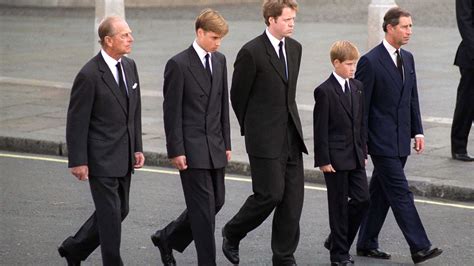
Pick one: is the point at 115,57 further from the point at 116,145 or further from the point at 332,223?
the point at 332,223

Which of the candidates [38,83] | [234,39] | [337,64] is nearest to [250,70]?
[337,64]

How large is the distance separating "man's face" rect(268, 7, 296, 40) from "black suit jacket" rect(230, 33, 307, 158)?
0.09 meters

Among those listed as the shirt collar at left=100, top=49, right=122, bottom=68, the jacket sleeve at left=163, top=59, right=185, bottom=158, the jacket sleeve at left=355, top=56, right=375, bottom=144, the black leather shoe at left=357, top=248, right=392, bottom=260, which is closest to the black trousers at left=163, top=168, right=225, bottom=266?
the jacket sleeve at left=163, top=59, right=185, bottom=158

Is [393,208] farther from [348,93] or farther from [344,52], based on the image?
[344,52]

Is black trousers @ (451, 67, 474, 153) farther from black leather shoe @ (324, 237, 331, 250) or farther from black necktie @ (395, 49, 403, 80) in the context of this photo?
black leather shoe @ (324, 237, 331, 250)

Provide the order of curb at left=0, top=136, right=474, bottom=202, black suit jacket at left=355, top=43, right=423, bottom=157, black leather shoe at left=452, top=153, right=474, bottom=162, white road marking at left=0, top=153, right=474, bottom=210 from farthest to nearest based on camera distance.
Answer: black leather shoe at left=452, top=153, right=474, bottom=162 < curb at left=0, top=136, right=474, bottom=202 < white road marking at left=0, top=153, right=474, bottom=210 < black suit jacket at left=355, top=43, right=423, bottom=157

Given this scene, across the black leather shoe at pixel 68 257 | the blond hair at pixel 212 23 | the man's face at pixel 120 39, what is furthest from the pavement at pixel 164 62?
the man's face at pixel 120 39

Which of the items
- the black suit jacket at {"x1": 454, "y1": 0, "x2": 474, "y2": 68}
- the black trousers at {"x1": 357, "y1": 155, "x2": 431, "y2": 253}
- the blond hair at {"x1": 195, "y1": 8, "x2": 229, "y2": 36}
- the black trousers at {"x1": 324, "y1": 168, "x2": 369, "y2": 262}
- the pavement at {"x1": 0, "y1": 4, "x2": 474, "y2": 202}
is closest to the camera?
the blond hair at {"x1": 195, "y1": 8, "x2": 229, "y2": 36}

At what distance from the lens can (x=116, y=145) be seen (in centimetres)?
784

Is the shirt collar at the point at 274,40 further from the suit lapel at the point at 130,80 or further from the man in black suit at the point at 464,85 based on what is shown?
the man in black suit at the point at 464,85

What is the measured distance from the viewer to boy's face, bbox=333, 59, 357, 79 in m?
8.59

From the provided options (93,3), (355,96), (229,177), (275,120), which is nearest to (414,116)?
(355,96)

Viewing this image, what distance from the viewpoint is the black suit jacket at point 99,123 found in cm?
773

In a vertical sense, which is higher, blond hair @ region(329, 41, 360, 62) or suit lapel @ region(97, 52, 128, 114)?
blond hair @ region(329, 41, 360, 62)
